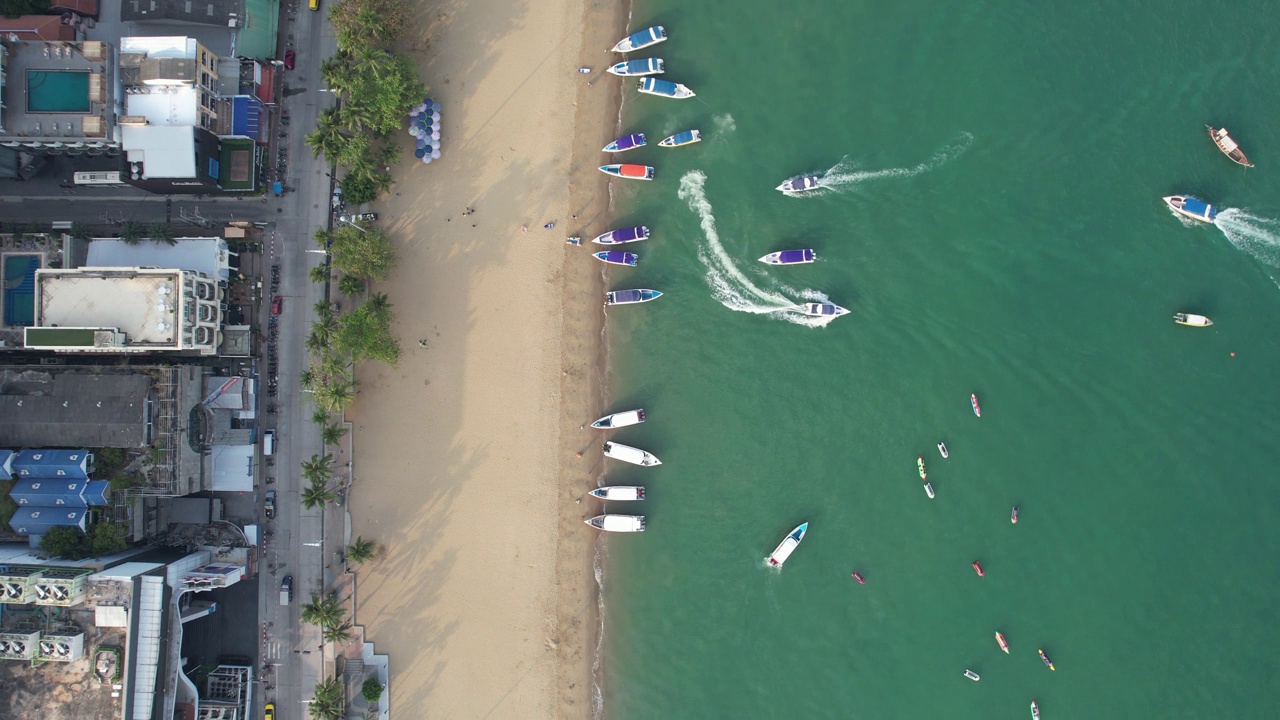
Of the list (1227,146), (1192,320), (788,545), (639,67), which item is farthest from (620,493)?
(1227,146)

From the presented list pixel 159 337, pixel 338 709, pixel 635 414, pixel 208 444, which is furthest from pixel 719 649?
pixel 159 337

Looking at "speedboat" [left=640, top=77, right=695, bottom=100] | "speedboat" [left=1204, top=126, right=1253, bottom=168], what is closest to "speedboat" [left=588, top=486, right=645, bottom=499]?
"speedboat" [left=640, top=77, right=695, bottom=100]

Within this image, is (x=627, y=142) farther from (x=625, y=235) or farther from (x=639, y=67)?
(x=625, y=235)

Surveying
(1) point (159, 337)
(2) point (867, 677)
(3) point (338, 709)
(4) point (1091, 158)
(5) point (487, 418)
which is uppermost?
(4) point (1091, 158)

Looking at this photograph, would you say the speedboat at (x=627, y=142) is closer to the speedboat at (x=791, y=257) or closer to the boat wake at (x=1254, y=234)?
the speedboat at (x=791, y=257)

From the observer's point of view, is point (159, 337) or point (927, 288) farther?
point (927, 288)

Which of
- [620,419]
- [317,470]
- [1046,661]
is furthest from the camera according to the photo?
[620,419]

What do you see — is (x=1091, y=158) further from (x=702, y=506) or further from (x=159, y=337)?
(x=159, y=337)
